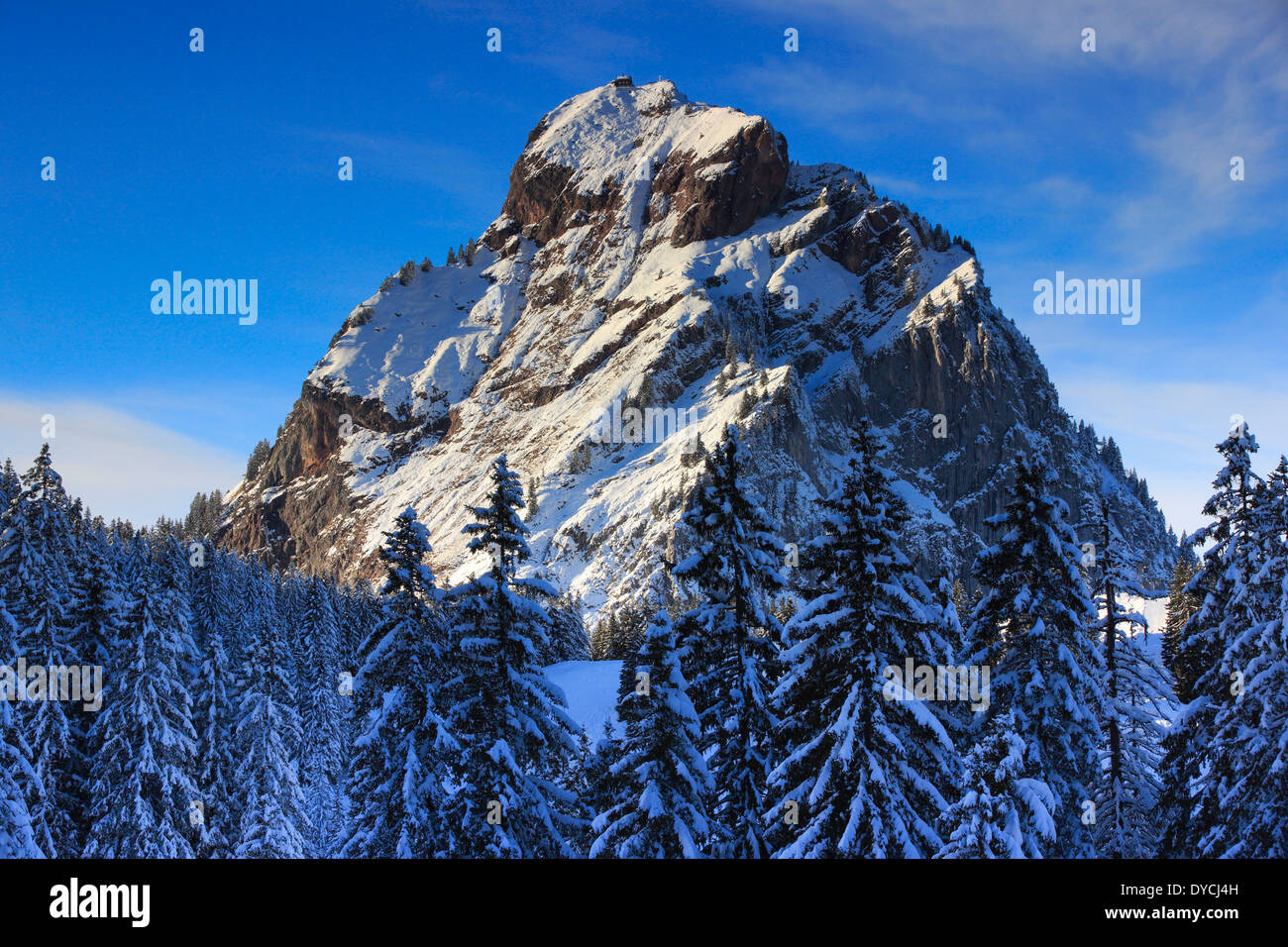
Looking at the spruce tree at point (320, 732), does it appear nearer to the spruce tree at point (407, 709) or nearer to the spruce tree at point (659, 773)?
the spruce tree at point (407, 709)

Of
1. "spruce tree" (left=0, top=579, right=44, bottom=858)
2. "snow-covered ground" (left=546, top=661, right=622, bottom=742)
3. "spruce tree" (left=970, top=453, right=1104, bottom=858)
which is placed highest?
"spruce tree" (left=970, top=453, right=1104, bottom=858)

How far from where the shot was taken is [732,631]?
18.8m

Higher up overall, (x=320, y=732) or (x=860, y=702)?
(x=860, y=702)

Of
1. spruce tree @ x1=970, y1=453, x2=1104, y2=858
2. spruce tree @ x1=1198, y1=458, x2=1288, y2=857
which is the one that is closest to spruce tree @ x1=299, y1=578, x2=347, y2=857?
spruce tree @ x1=970, y1=453, x2=1104, y2=858

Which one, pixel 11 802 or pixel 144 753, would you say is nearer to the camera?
pixel 11 802

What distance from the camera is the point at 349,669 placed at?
66.7 meters

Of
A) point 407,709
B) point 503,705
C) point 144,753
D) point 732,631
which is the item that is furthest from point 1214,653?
point 144,753

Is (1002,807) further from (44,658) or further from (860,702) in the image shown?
(44,658)

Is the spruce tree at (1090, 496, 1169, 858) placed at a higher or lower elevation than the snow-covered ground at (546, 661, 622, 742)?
higher

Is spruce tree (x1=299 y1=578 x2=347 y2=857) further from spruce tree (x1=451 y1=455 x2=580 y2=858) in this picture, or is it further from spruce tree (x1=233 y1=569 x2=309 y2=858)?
spruce tree (x1=451 y1=455 x2=580 y2=858)

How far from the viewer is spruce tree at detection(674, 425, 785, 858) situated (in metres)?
18.5

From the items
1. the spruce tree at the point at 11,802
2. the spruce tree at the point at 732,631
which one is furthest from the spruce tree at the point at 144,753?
the spruce tree at the point at 732,631
